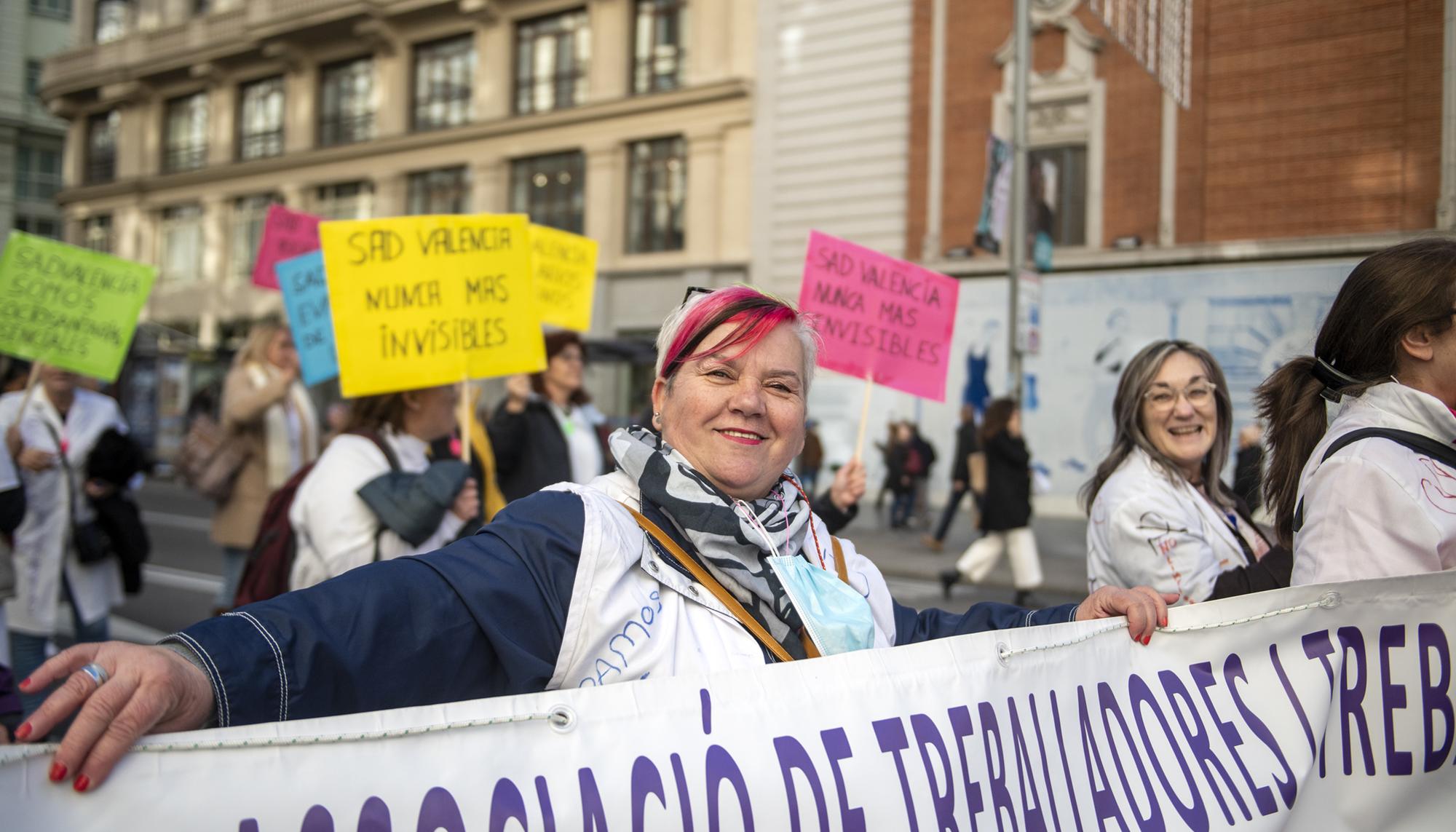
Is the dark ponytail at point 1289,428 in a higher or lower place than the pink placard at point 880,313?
lower

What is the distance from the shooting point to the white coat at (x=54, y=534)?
192 inches

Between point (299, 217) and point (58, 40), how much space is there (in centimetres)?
4477

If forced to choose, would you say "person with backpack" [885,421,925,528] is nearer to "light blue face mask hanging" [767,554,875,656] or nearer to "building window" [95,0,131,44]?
"light blue face mask hanging" [767,554,875,656]

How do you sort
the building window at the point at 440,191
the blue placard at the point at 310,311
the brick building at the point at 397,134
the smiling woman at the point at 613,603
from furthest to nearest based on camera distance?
the building window at the point at 440,191 → the brick building at the point at 397,134 → the blue placard at the point at 310,311 → the smiling woman at the point at 613,603

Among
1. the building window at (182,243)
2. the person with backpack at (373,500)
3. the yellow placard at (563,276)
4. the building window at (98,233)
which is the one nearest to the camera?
the person with backpack at (373,500)

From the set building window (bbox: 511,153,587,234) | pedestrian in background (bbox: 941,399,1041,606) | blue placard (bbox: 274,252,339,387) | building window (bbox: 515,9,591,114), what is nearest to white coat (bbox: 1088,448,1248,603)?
blue placard (bbox: 274,252,339,387)

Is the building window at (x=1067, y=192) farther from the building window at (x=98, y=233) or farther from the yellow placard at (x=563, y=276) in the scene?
the building window at (x=98, y=233)

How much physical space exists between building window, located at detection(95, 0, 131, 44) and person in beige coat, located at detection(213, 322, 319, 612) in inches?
1281

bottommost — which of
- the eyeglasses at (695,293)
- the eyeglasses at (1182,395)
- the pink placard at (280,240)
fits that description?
the eyeglasses at (1182,395)

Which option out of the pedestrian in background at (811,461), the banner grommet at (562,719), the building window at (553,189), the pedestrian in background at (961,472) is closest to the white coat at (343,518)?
the banner grommet at (562,719)

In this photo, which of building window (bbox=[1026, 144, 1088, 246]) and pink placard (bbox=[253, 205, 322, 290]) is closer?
pink placard (bbox=[253, 205, 322, 290])

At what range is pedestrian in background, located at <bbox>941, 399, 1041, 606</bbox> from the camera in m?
9.66

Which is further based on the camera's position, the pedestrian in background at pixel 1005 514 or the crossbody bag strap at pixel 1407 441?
the pedestrian in background at pixel 1005 514

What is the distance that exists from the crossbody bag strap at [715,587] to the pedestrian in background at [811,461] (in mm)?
15204
